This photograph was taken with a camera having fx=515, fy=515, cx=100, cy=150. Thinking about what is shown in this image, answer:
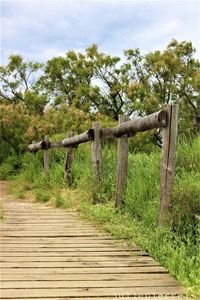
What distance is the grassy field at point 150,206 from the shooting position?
452 cm

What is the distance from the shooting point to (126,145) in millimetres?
7633

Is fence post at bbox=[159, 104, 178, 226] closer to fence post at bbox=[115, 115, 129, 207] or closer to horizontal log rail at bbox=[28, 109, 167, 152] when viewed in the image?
horizontal log rail at bbox=[28, 109, 167, 152]

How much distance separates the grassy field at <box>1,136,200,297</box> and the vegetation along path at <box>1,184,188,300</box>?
15 centimetres

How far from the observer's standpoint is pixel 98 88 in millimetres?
31516

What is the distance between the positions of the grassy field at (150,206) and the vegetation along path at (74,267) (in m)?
0.15

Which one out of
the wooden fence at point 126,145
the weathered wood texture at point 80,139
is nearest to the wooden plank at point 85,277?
the wooden fence at point 126,145

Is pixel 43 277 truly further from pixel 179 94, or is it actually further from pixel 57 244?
pixel 179 94

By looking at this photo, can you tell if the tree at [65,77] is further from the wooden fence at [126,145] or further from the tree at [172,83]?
the wooden fence at [126,145]

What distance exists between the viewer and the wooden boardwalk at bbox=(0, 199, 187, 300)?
12.1 ft

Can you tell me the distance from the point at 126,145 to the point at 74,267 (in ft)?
11.3

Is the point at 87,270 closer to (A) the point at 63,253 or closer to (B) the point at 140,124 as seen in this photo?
(A) the point at 63,253

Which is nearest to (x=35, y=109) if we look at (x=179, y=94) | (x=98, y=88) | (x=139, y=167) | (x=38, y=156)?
(x=98, y=88)

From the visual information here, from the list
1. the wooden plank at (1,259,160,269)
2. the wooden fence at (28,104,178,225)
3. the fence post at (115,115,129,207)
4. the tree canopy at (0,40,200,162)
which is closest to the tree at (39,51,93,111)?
the tree canopy at (0,40,200,162)

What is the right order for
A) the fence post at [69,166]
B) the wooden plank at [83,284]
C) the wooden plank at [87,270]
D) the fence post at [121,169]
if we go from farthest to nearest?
the fence post at [69,166] → the fence post at [121,169] → the wooden plank at [87,270] → the wooden plank at [83,284]
